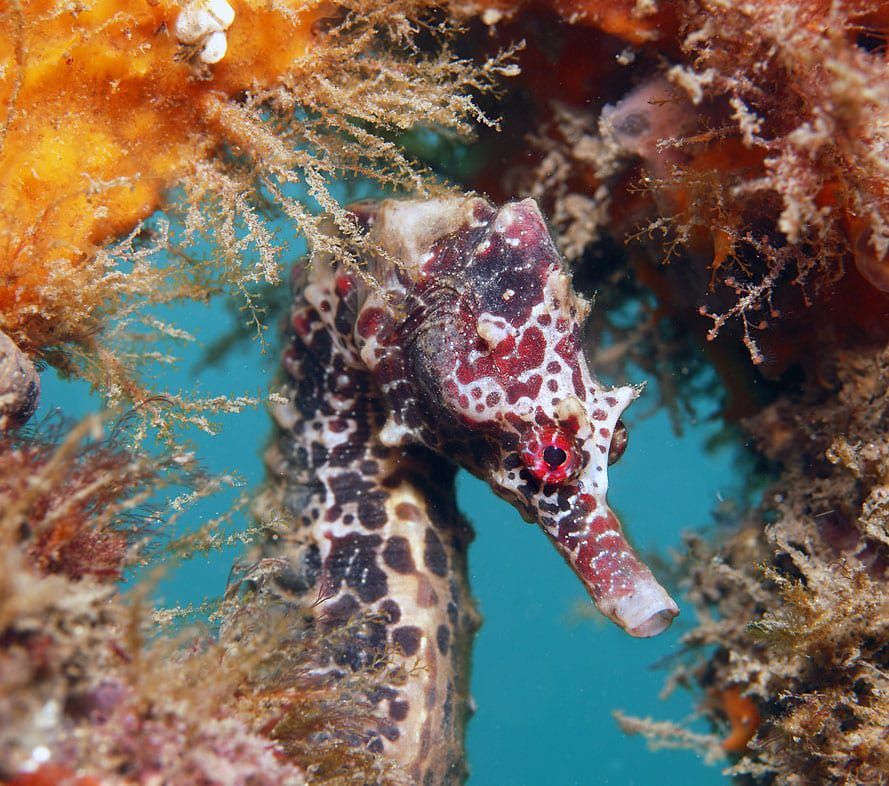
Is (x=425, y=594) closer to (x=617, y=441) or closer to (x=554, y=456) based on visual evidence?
(x=554, y=456)

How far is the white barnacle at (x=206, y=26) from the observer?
10.5 feet

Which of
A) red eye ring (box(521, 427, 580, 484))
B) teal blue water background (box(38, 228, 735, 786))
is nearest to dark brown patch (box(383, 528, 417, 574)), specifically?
red eye ring (box(521, 427, 580, 484))

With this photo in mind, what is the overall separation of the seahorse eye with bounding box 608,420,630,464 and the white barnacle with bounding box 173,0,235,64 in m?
2.64

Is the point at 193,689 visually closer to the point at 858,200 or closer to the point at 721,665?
the point at 858,200

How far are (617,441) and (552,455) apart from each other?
393 mm

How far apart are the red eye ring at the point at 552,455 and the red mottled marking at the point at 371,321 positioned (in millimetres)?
1052

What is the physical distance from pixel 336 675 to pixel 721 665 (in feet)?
11.3

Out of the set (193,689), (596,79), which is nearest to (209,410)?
(193,689)

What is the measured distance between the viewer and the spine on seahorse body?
13.6ft

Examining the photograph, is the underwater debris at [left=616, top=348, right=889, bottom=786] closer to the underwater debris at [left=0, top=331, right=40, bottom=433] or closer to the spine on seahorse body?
the spine on seahorse body

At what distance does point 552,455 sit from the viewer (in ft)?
11.0

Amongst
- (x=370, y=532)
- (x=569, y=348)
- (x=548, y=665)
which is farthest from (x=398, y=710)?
(x=548, y=665)

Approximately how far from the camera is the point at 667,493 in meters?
57.1

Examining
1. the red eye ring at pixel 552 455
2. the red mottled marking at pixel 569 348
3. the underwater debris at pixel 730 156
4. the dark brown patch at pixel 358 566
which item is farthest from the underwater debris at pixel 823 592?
the dark brown patch at pixel 358 566
